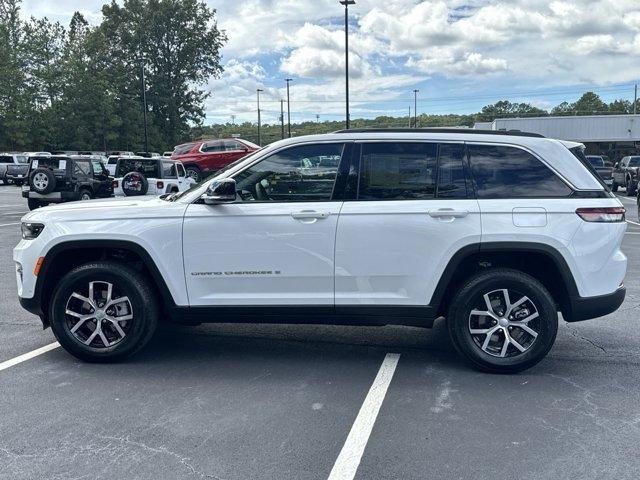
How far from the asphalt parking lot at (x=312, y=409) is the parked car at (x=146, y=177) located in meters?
11.2

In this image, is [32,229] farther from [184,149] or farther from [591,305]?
[184,149]

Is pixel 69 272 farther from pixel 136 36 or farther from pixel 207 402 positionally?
pixel 136 36

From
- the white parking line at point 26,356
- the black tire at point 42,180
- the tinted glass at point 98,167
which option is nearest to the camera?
the white parking line at point 26,356

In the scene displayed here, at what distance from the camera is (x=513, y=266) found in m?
4.69

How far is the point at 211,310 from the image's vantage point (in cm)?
465

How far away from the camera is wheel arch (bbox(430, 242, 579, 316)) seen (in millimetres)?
4398

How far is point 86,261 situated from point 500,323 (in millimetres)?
3483

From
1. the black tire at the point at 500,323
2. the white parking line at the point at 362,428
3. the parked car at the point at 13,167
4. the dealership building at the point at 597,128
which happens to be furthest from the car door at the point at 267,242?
the dealership building at the point at 597,128

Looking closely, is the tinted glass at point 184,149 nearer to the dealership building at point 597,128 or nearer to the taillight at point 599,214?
the taillight at point 599,214

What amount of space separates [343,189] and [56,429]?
264 cm

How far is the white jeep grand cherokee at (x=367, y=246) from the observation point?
443 cm

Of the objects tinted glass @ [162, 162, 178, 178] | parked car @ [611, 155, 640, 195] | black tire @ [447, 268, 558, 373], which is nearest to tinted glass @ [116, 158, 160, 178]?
tinted glass @ [162, 162, 178, 178]

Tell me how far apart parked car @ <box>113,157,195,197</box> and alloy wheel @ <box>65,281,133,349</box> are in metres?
12.1

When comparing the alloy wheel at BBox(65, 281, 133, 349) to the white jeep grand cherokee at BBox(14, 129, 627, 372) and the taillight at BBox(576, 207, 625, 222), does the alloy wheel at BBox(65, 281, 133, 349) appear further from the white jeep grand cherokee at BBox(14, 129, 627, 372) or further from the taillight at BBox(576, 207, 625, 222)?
the taillight at BBox(576, 207, 625, 222)
